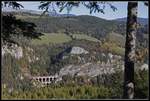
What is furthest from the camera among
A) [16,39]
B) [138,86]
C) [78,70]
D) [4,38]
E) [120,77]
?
[16,39]

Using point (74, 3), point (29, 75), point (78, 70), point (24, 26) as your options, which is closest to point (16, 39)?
point (24, 26)

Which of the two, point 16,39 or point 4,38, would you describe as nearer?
point 4,38

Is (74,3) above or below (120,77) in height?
above

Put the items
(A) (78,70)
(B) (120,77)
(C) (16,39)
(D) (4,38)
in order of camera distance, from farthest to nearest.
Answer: (C) (16,39), (D) (4,38), (B) (120,77), (A) (78,70)

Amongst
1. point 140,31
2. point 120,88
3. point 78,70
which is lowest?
point 120,88

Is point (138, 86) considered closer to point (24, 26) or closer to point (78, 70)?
point (78, 70)

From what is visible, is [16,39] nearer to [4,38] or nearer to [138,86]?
[4,38]
